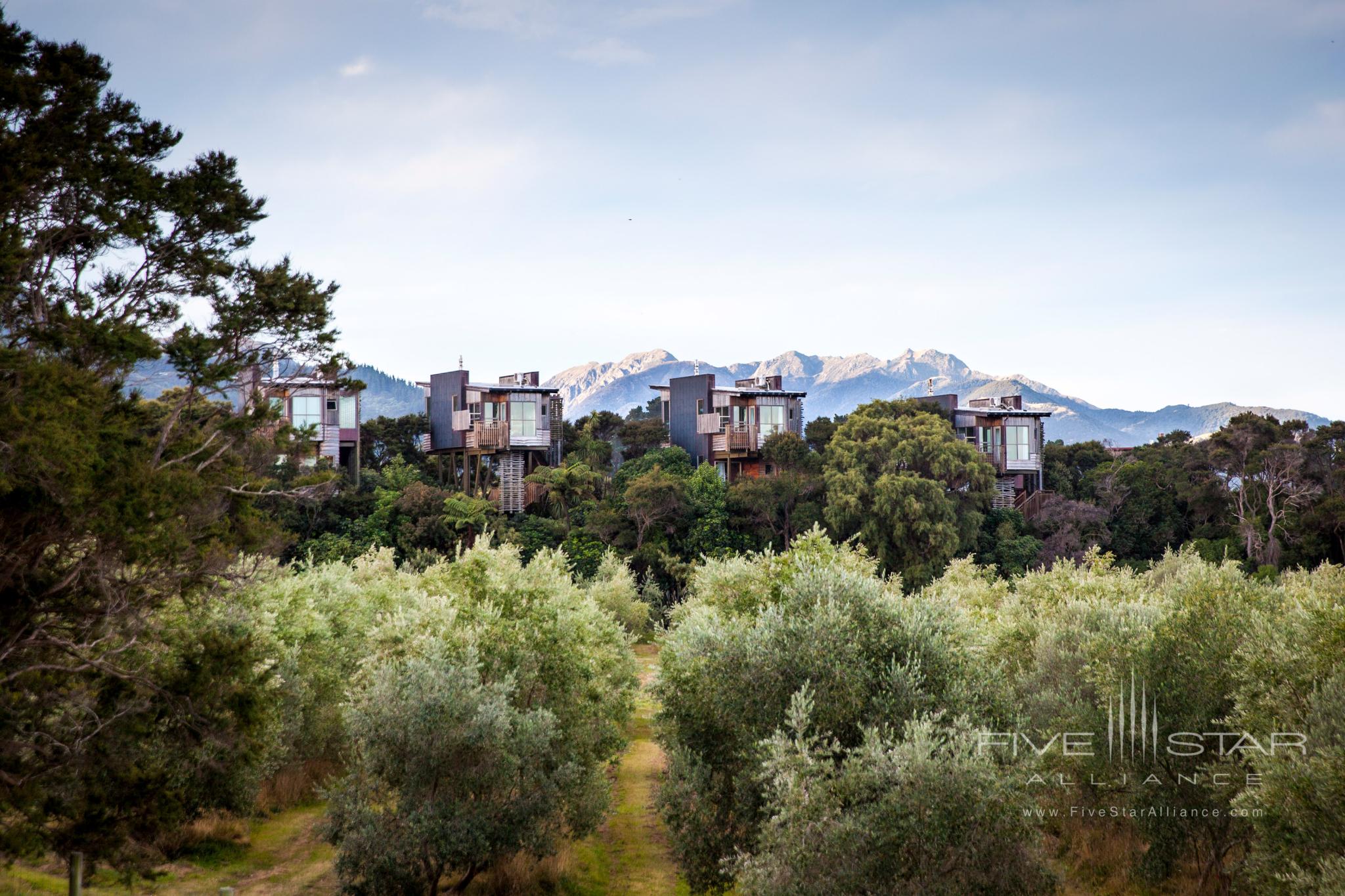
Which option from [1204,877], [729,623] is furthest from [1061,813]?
[729,623]

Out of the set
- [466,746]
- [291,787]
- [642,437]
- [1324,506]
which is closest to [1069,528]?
[1324,506]

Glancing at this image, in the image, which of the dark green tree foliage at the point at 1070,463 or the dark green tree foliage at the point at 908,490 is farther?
the dark green tree foliage at the point at 1070,463

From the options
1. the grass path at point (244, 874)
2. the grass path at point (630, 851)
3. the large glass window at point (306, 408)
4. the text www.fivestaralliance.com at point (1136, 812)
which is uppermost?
the large glass window at point (306, 408)

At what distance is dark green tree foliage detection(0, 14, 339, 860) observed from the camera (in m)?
15.6

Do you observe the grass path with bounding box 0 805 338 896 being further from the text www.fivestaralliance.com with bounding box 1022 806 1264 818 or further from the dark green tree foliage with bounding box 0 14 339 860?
the text www.fivestaralliance.com with bounding box 1022 806 1264 818

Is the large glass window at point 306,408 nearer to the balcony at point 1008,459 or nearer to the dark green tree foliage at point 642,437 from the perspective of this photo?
the dark green tree foliage at point 642,437

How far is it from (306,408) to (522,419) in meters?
13.6

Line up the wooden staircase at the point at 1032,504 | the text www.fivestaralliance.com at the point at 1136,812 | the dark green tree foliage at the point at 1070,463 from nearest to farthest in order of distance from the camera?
the text www.fivestaralliance.com at the point at 1136,812
the wooden staircase at the point at 1032,504
the dark green tree foliage at the point at 1070,463

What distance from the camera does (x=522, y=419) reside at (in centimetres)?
6412

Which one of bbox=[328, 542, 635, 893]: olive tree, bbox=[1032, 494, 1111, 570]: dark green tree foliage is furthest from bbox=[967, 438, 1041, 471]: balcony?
bbox=[328, 542, 635, 893]: olive tree

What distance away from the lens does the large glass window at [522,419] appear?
63938mm

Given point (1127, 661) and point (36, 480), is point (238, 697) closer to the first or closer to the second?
point (36, 480)

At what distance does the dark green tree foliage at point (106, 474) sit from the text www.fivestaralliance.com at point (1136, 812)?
49.7ft

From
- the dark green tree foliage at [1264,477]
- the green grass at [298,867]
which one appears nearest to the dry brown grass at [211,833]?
the green grass at [298,867]
